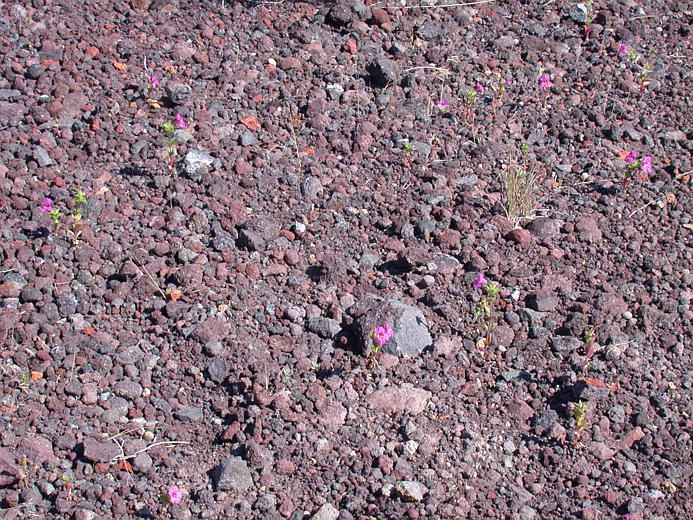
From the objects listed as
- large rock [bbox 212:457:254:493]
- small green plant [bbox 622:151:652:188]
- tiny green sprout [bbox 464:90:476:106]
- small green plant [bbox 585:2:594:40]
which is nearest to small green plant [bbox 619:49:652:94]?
small green plant [bbox 585:2:594:40]

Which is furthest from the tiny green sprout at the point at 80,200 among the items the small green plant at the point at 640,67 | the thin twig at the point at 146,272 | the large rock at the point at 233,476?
the small green plant at the point at 640,67

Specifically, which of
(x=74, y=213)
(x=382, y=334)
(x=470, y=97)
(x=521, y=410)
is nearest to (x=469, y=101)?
(x=470, y=97)

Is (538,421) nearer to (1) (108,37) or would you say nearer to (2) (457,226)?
(2) (457,226)

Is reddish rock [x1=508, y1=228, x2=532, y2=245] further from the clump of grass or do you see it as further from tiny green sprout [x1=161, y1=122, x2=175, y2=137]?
tiny green sprout [x1=161, y1=122, x2=175, y2=137]

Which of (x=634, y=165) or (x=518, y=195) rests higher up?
(x=634, y=165)

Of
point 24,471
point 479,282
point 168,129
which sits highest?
point 168,129

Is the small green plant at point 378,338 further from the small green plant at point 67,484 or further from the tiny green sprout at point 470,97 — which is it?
the tiny green sprout at point 470,97

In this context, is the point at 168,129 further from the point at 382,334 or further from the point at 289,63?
the point at 382,334
